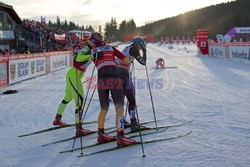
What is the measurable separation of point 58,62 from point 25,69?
Answer: 5.98 m

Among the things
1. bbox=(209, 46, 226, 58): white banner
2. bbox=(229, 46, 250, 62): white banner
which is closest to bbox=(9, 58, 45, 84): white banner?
bbox=(229, 46, 250, 62): white banner

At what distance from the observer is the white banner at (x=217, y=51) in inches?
940

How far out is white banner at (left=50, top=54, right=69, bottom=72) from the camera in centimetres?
1858

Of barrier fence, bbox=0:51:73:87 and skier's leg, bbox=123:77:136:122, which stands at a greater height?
barrier fence, bbox=0:51:73:87

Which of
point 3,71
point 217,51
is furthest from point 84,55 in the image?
point 217,51

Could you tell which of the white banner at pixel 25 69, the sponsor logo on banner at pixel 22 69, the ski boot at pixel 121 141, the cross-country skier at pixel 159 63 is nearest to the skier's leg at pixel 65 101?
the ski boot at pixel 121 141

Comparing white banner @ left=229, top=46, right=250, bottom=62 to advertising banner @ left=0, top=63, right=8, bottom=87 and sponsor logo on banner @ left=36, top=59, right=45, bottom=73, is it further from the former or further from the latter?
advertising banner @ left=0, top=63, right=8, bottom=87

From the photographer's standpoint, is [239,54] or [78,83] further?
[239,54]

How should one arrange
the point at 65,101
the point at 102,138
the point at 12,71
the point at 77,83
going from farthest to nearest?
the point at 12,71 → the point at 65,101 → the point at 77,83 → the point at 102,138

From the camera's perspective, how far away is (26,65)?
1421cm

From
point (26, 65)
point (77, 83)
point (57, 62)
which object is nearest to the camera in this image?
point (77, 83)

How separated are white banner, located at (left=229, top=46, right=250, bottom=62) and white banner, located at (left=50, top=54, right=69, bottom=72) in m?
12.6

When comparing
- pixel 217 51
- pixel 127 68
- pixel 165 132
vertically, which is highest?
pixel 217 51

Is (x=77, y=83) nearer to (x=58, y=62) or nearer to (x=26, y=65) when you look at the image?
(x=26, y=65)
